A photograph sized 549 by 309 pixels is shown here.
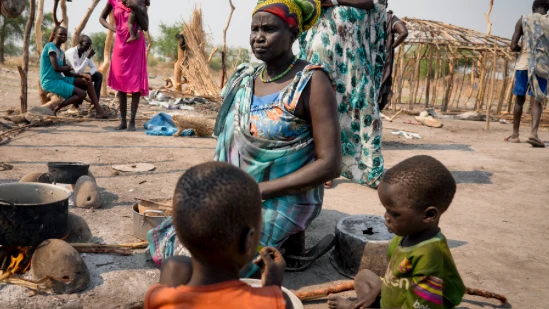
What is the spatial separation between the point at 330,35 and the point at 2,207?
9.87ft

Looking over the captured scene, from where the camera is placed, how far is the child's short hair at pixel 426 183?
6.00 ft

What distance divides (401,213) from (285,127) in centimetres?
85

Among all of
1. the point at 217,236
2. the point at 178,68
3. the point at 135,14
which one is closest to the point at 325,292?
the point at 217,236

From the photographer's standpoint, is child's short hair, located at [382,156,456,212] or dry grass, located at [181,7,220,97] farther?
dry grass, located at [181,7,220,97]

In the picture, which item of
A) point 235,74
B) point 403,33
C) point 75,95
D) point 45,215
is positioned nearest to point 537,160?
point 403,33

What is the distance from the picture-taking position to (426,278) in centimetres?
179

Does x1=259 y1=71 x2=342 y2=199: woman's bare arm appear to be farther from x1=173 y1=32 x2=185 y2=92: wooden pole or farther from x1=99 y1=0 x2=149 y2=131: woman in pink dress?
x1=173 y1=32 x2=185 y2=92: wooden pole

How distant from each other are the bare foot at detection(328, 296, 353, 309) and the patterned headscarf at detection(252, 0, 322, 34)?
1.39 meters

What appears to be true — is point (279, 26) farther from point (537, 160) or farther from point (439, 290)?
point (537, 160)

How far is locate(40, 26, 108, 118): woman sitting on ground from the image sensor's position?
25.1 ft

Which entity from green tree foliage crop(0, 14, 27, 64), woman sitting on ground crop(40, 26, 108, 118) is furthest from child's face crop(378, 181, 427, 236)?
green tree foliage crop(0, 14, 27, 64)

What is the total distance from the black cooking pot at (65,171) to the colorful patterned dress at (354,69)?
2224mm

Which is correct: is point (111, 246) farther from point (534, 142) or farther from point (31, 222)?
point (534, 142)

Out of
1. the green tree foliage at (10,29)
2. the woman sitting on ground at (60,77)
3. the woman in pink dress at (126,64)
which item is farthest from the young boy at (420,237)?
the green tree foliage at (10,29)
